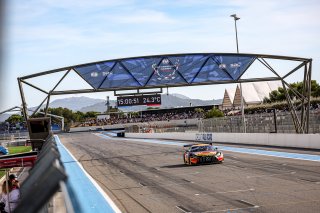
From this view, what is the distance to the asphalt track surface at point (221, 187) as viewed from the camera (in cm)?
1373

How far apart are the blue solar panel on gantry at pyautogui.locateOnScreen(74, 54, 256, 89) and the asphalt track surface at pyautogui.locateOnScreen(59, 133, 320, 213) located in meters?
7.42

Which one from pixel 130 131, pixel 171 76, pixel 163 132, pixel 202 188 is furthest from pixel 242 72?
pixel 130 131

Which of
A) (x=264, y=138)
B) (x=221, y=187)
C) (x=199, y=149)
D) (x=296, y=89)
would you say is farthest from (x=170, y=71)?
(x=296, y=89)

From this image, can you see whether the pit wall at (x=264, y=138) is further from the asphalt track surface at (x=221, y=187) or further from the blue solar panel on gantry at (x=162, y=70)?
the asphalt track surface at (x=221, y=187)

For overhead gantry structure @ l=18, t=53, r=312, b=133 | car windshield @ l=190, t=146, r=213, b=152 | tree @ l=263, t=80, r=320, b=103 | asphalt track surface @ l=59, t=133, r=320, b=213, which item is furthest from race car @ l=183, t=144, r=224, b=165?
tree @ l=263, t=80, r=320, b=103

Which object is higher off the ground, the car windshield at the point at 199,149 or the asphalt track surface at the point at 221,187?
the car windshield at the point at 199,149

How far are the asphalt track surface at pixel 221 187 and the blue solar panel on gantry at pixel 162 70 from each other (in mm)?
7416

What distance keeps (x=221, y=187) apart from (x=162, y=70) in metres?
16.6

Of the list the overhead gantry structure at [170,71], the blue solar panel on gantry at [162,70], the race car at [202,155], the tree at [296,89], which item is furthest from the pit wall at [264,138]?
the tree at [296,89]

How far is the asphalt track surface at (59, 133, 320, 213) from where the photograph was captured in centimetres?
1373

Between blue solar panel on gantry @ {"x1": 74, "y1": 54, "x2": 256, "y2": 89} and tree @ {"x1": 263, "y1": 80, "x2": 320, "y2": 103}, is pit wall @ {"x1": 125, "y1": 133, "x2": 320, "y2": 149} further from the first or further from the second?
tree @ {"x1": 263, "y1": 80, "x2": 320, "y2": 103}

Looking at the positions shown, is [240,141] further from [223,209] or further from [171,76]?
[223,209]

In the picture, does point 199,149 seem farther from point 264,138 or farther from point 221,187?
point 264,138

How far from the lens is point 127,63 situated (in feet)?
110
